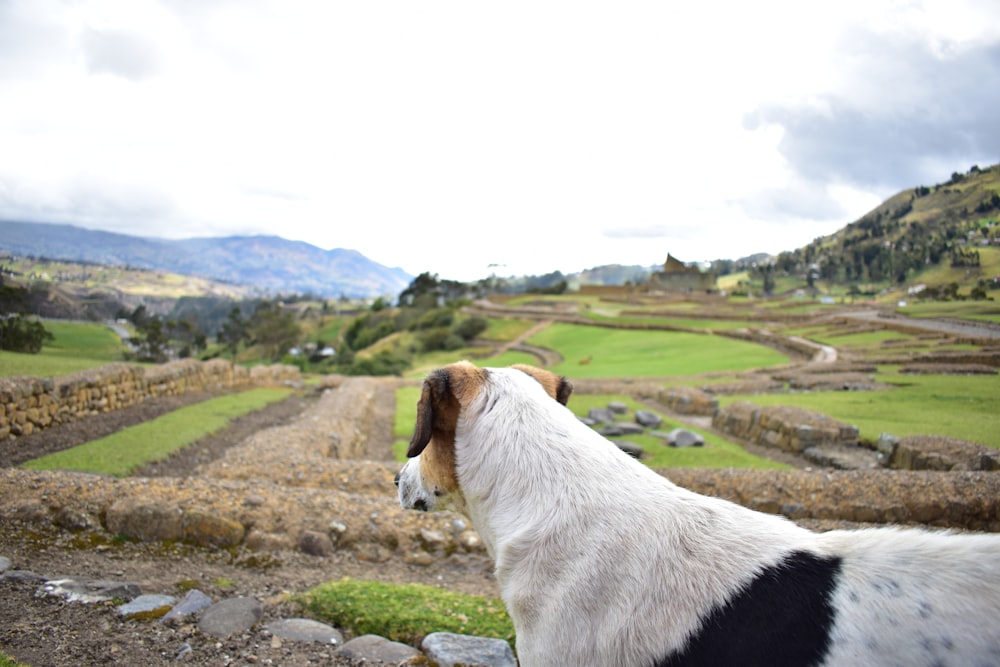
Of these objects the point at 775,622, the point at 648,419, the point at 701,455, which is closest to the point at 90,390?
the point at 701,455

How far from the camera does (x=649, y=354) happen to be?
1361 inches

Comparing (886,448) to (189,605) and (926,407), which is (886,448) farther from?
(189,605)

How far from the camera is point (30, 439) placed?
8969 mm

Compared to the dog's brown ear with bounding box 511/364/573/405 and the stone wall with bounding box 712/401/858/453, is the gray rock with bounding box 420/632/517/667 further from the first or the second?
the stone wall with bounding box 712/401/858/453

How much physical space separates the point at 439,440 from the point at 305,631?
292cm

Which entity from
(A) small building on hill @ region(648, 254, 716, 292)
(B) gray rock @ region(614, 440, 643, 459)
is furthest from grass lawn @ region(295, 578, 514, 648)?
(A) small building on hill @ region(648, 254, 716, 292)

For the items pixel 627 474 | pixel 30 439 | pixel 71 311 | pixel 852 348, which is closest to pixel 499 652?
pixel 627 474

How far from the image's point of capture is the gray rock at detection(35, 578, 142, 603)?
4801 millimetres

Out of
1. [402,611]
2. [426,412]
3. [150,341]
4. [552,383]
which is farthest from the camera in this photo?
[150,341]

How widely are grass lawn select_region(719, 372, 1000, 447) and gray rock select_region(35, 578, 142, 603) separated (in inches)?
424

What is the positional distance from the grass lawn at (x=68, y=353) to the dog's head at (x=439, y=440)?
361 inches

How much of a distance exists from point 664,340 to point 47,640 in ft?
126

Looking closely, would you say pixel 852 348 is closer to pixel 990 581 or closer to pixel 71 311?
pixel 990 581

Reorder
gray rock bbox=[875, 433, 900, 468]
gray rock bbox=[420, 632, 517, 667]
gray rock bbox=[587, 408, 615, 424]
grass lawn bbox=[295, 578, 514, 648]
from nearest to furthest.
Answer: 1. gray rock bbox=[420, 632, 517, 667]
2. grass lawn bbox=[295, 578, 514, 648]
3. gray rock bbox=[875, 433, 900, 468]
4. gray rock bbox=[587, 408, 615, 424]
